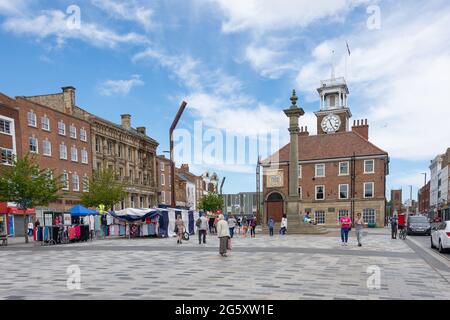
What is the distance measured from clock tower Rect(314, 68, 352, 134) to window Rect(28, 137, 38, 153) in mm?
41767

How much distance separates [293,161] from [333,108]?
3324 centimetres

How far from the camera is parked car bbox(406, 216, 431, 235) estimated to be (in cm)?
2760

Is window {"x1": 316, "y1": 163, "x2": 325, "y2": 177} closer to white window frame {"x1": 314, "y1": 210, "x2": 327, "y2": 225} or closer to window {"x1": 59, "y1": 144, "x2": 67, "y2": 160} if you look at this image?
white window frame {"x1": 314, "y1": 210, "x2": 327, "y2": 225}

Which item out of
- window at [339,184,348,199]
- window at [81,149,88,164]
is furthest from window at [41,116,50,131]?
window at [339,184,348,199]

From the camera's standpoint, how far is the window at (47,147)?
35219mm

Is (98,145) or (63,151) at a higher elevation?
(98,145)

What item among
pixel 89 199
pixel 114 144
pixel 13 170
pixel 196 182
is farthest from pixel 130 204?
pixel 196 182

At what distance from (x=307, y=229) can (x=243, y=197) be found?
63836 millimetres

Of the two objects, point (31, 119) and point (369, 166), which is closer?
point (31, 119)

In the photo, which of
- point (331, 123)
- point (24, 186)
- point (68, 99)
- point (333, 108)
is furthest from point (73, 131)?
point (333, 108)

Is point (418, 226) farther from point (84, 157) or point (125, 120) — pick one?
point (125, 120)

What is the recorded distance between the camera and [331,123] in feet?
190

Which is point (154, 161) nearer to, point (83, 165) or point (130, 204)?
point (130, 204)

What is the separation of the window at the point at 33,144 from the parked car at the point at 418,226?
34.3 m
